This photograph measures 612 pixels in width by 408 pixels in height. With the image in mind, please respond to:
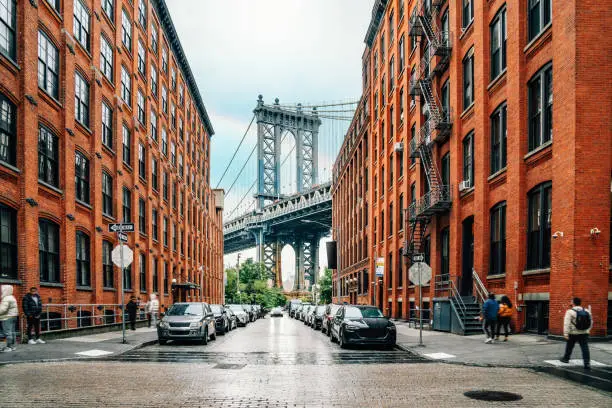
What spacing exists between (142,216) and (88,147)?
10.6 m

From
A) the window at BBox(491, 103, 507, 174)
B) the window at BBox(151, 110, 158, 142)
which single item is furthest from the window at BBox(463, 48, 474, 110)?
the window at BBox(151, 110, 158, 142)

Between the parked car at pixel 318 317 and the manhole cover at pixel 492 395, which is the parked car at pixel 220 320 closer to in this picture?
the parked car at pixel 318 317

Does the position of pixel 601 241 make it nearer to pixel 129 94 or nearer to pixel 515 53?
pixel 515 53

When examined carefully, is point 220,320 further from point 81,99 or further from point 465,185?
point 465,185

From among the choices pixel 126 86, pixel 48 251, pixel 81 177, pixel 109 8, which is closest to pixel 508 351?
pixel 48 251

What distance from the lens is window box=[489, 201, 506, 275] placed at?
72.8 ft

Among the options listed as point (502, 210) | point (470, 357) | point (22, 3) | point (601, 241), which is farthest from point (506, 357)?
point (22, 3)

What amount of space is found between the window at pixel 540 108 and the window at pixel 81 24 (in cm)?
1743

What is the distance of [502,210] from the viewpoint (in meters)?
22.3

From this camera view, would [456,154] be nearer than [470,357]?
No

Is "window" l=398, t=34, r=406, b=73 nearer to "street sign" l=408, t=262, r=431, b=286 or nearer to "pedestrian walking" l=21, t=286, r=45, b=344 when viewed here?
"street sign" l=408, t=262, r=431, b=286

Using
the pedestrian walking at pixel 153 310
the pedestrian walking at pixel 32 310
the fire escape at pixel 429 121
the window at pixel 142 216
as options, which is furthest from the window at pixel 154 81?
the pedestrian walking at pixel 32 310

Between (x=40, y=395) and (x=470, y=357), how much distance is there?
9.84 meters

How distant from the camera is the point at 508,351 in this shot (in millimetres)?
15797
